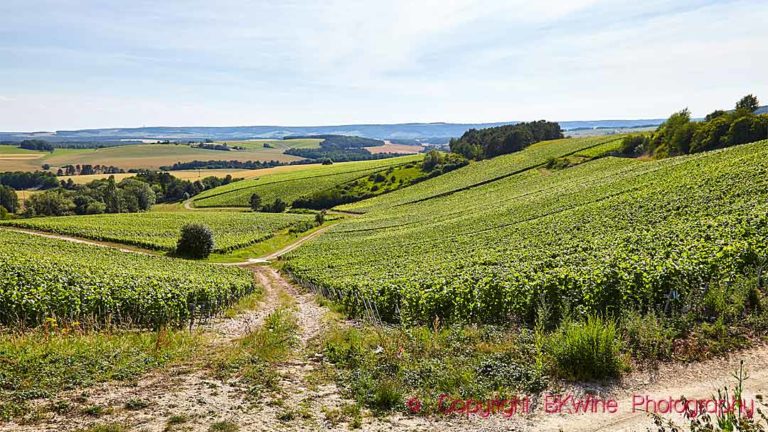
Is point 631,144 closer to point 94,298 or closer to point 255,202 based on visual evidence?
point 255,202

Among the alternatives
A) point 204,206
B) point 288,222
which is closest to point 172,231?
point 288,222

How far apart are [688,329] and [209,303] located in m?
22.2

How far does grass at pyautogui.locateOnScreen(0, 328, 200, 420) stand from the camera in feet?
29.1

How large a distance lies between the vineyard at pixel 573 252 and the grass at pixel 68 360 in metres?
9.79

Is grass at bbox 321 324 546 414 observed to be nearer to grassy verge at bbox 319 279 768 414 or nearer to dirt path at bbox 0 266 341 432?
grassy verge at bbox 319 279 768 414

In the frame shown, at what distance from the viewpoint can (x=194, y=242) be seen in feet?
179

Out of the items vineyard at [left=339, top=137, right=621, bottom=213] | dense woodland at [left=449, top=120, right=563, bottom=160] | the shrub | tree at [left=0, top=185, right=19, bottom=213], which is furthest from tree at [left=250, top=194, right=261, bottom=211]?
the shrub

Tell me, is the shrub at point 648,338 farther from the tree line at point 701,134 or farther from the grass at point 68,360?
the tree line at point 701,134

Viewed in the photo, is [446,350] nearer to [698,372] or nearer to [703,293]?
[698,372]

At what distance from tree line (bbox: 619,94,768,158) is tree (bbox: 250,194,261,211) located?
97.6m

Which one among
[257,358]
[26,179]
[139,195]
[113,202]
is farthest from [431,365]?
[26,179]

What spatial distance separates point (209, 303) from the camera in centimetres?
2420

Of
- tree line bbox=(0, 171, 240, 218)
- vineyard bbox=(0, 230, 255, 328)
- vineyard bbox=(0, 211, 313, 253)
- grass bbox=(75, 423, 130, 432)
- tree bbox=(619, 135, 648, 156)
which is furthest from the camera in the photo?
tree line bbox=(0, 171, 240, 218)

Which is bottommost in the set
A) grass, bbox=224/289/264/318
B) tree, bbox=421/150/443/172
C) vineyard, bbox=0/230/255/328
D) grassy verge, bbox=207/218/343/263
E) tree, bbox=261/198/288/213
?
grassy verge, bbox=207/218/343/263
